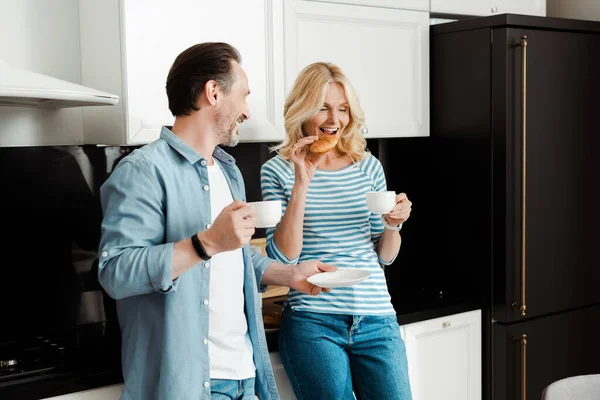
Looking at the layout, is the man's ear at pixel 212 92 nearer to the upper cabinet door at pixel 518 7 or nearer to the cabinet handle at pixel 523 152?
the cabinet handle at pixel 523 152

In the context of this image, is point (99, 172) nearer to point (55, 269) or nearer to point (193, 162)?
point (55, 269)

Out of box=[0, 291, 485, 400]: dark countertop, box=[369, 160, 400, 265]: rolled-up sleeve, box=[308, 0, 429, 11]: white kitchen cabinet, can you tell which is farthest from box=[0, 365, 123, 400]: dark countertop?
box=[308, 0, 429, 11]: white kitchen cabinet

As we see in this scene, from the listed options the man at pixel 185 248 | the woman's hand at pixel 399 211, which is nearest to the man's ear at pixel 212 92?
the man at pixel 185 248

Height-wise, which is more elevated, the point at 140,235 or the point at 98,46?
the point at 98,46

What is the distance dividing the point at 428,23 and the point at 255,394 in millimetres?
1636

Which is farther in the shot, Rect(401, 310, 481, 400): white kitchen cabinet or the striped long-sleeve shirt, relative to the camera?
Rect(401, 310, 481, 400): white kitchen cabinet

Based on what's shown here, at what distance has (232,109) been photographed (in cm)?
181

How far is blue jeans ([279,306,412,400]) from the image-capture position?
2.16m

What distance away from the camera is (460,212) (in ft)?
9.84

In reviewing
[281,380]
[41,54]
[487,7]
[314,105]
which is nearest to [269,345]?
[281,380]

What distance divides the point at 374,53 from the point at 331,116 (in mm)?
636

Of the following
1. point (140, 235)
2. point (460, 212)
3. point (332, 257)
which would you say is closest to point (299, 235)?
point (332, 257)

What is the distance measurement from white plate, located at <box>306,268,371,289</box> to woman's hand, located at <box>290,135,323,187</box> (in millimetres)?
260

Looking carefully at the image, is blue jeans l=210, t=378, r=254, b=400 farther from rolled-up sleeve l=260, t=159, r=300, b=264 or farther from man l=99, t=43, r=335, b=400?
rolled-up sleeve l=260, t=159, r=300, b=264
